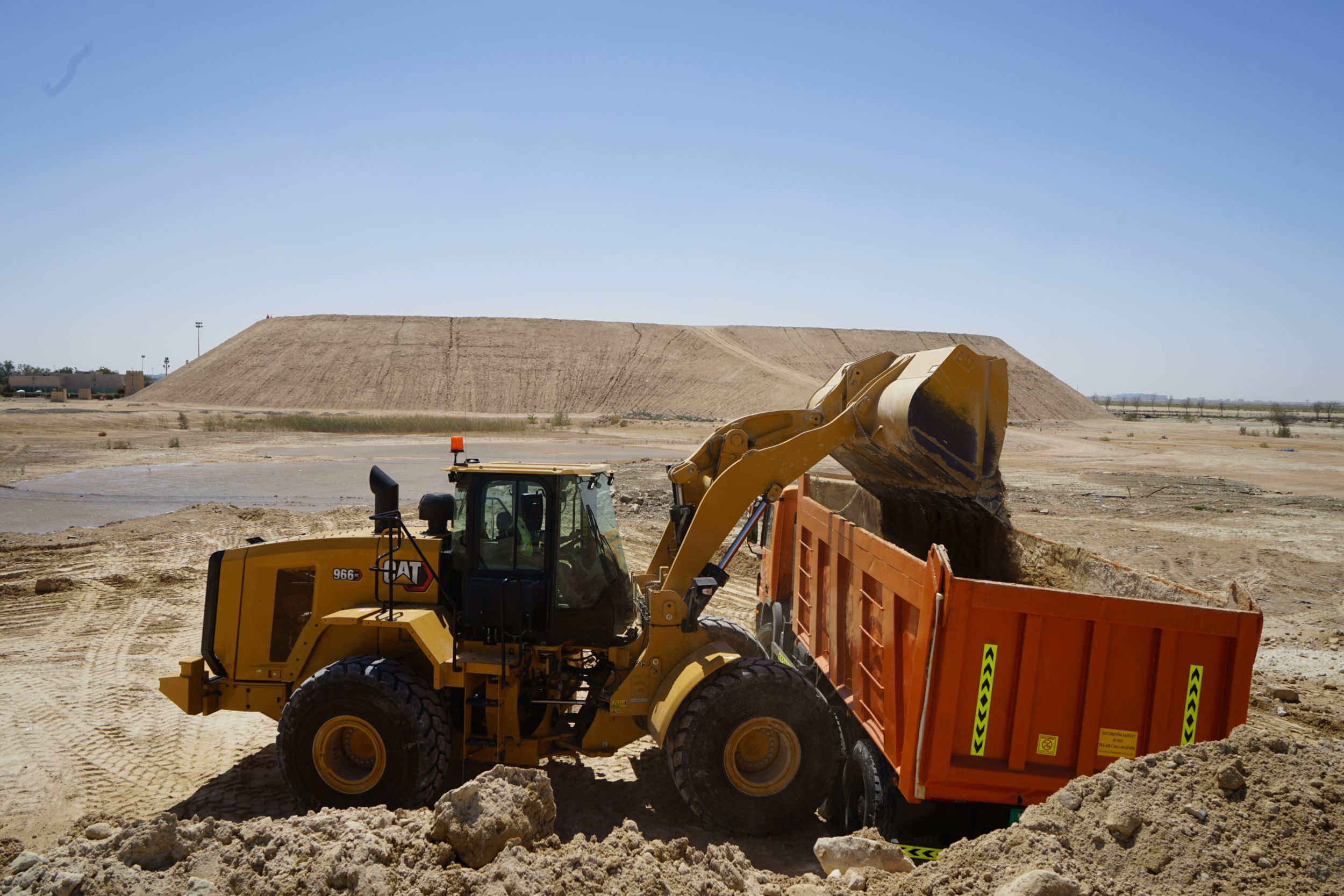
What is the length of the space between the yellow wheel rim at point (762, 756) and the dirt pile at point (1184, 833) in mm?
1352

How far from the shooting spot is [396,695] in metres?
5.02

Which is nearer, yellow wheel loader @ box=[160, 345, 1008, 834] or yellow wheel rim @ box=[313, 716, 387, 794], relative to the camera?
yellow wheel loader @ box=[160, 345, 1008, 834]

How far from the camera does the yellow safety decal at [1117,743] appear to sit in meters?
4.14

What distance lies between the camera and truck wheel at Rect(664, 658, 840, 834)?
4.87 m

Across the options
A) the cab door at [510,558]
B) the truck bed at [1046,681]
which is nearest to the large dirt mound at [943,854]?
the truck bed at [1046,681]

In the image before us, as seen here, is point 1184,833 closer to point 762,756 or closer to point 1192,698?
point 1192,698

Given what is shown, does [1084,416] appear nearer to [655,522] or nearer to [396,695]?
[655,522]

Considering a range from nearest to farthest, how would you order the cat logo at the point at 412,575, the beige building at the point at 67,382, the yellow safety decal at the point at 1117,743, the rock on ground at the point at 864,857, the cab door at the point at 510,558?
1. the rock on ground at the point at 864,857
2. the yellow safety decal at the point at 1117,743
3. the cab door at the point at 510,558
4. the cat logo at the point at 412,575
5. the beige building at the point at 67,382

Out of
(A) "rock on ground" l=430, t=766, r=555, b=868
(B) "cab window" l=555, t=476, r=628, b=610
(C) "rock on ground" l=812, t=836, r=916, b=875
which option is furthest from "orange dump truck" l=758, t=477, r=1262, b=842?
(B) "cab window" l=555, t=476, r=628, b=610

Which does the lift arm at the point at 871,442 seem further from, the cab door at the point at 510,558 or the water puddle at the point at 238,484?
the water puddle at the point at 238,484

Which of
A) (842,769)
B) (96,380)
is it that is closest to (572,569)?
(842,769)

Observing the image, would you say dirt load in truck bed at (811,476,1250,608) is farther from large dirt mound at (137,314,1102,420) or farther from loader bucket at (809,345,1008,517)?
large dirt mound at (137,314,1102,420)

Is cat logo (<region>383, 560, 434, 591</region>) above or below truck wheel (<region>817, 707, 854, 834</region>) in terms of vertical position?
above

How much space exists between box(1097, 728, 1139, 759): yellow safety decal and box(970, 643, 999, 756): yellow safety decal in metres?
0.56
